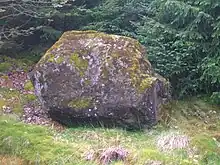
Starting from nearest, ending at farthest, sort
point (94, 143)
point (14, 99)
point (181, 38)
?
point (94, 143) < point (14, 99) < point (181, 38)

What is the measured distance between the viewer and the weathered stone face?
6.25 metres

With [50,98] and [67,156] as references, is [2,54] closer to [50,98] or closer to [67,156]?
[50,98]

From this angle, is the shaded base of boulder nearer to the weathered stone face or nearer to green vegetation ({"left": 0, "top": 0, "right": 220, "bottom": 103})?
the weathered stone face

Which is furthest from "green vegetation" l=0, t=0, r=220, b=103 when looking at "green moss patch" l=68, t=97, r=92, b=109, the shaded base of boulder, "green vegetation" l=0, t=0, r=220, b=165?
the shaded base of boulder

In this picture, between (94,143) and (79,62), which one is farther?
(79,62)

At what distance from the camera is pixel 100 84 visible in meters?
6.35

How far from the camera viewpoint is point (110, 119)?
249 inches

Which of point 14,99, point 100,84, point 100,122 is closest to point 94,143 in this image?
point 100,122

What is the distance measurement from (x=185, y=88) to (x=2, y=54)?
181 inches

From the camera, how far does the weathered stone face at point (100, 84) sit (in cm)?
625

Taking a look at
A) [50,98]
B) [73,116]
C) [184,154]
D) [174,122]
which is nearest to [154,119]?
[174,122]

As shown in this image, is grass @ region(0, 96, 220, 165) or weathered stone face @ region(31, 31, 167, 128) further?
weathered stone face @ region(31, 31, 167, 128)

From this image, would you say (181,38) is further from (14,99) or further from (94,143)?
(14,99)

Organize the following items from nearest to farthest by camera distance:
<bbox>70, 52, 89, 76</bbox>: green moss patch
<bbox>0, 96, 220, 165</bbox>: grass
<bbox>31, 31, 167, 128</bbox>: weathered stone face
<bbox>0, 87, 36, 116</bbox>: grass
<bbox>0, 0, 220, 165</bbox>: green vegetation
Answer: <bbox>0, 96, 220, 165</bbox>: grass < <bbox>0, 0, 220, 165</bbox>: green vegetation < <bbox>31, 31, 167, 128</bbox>: weathered stone face < <bbox>70, 52, 89, 76</bbox>: green moss patch < <bbox>0, 87, 36, 116</bbox>: grass
